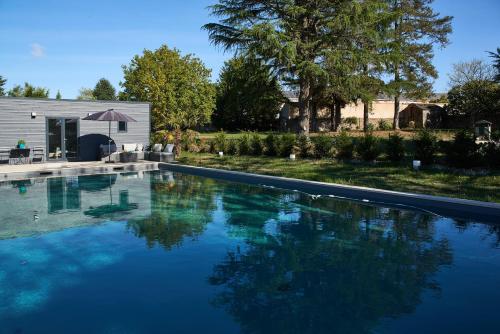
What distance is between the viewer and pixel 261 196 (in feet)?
45.2

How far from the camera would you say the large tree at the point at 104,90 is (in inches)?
2770

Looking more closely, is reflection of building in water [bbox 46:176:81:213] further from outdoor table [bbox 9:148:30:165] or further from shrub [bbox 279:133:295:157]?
shrub [bbox 279:133:295:157]

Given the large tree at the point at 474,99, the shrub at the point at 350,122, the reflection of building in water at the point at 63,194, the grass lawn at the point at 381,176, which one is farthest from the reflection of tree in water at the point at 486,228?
the large tree at the point at 474,99

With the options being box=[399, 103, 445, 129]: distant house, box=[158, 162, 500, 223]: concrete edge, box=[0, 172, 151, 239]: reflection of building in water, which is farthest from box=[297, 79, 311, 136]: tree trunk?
box=[399, 103, 445, 129]: distant house

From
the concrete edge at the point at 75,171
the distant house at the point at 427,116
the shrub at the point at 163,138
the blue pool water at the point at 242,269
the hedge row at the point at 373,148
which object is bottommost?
the blue pool water at the point at 242,269

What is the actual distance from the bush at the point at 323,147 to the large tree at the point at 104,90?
190 ft

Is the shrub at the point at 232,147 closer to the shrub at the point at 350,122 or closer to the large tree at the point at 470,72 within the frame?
the shrub at the point at 350,122

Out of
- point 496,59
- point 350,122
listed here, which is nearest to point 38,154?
point 350,122

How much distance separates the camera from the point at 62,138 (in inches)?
843

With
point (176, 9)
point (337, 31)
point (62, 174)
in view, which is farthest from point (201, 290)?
point (176, 9)

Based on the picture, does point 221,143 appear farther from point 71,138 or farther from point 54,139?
point 54,139

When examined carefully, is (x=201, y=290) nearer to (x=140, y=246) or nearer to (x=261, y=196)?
(x=140, y=246)

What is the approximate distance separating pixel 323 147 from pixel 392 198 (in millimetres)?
7796

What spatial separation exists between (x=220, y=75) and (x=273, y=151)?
30.2 meters
